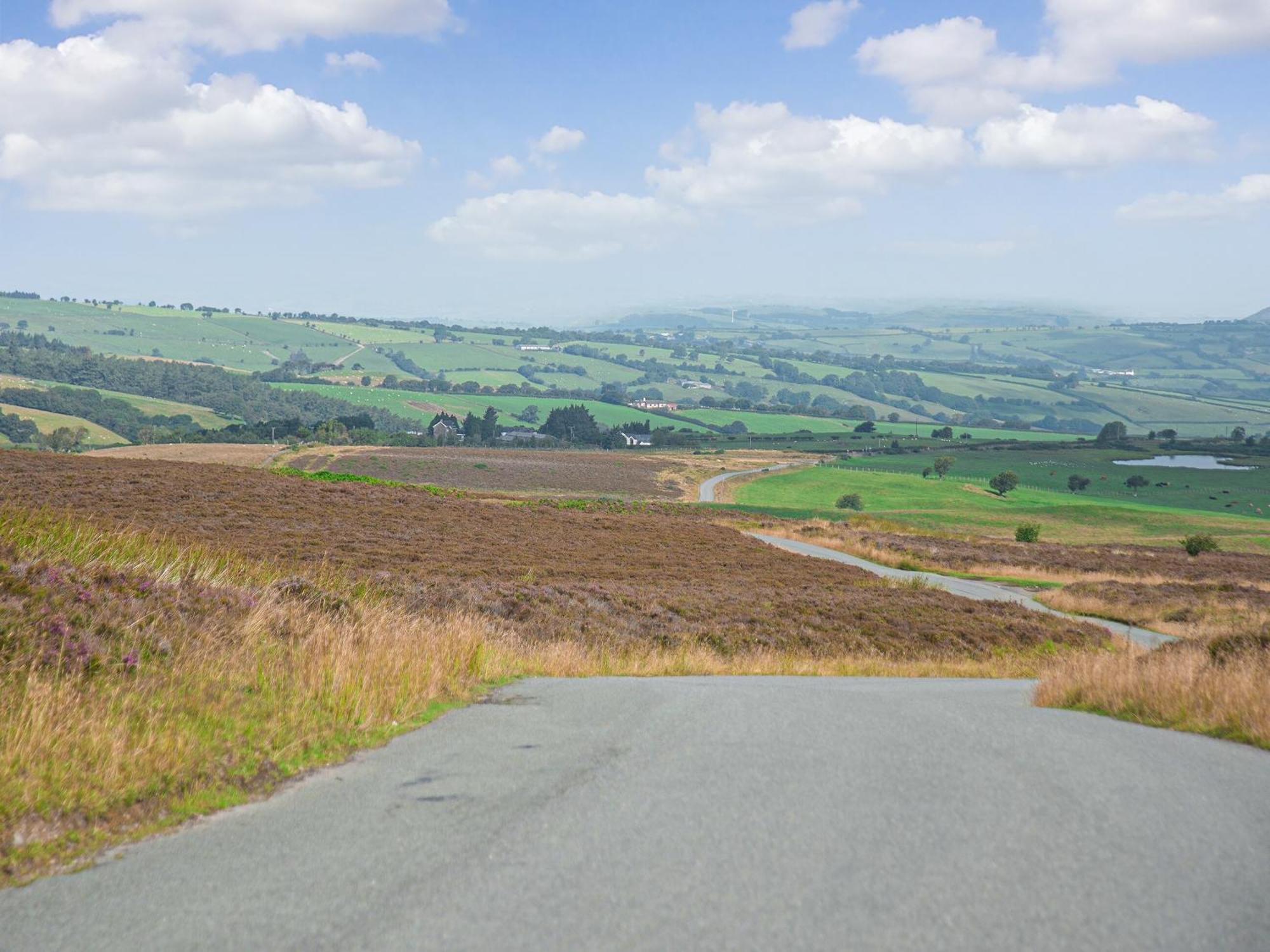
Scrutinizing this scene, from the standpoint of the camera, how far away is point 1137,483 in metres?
128

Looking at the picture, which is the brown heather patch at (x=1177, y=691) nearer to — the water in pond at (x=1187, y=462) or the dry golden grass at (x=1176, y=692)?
the dry golden grass at (x=1176, y=692)

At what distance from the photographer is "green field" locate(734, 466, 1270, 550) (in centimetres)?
8906

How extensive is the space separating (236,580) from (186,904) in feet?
30.5

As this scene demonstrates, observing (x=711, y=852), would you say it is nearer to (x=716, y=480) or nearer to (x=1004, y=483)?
(x=716, y=480)

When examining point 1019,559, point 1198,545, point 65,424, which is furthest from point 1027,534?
point 65,424

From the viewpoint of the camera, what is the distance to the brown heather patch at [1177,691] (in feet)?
30.2

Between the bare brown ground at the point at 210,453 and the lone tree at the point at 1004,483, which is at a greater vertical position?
the bare brown ground at the point at 210,453

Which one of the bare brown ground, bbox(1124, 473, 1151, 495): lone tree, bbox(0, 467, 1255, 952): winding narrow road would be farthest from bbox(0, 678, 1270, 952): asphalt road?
bbox(1124, 473, 1151, 495): lone tree

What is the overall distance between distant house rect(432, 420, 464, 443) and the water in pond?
10299 cm

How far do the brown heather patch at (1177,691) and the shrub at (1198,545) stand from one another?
58.7 m

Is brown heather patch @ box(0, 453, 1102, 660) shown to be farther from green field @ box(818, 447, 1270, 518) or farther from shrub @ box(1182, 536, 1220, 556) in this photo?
green field @ box(818, 447, 1270, 518)

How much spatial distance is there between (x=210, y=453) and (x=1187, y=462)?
13280 cm

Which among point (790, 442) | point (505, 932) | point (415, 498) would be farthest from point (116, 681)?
point (790, 442)

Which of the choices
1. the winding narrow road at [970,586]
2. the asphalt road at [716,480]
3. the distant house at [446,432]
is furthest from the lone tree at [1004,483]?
the distant house at [446,432]
